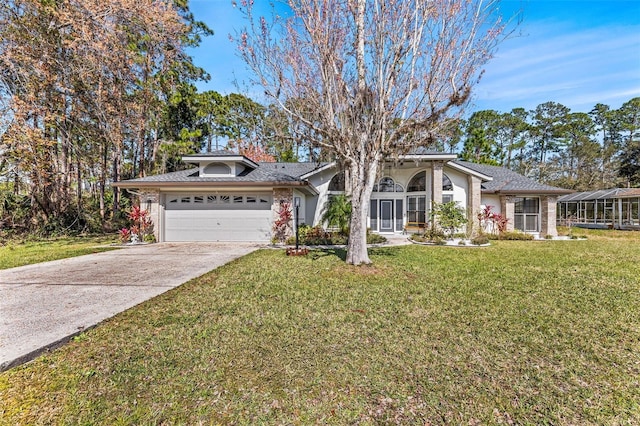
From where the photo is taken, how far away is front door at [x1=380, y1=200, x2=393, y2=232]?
1598cm

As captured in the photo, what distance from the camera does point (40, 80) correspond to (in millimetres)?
13305

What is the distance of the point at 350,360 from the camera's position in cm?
301

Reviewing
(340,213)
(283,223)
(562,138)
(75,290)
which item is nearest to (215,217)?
(283,223)

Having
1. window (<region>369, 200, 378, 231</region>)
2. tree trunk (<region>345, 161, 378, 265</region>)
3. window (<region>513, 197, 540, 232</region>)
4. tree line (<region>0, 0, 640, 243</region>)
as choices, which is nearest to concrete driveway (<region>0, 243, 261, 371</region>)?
tree trunk (<region>345, 161, 378, 265</region>)

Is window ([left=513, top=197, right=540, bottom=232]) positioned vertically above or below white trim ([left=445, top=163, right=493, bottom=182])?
below

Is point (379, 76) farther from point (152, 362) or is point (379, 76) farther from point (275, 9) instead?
point (152, 362)

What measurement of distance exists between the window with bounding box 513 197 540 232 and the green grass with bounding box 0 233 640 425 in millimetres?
11372

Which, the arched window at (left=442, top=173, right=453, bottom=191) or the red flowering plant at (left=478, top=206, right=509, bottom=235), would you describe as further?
the arched window at (left=442, top=173, right=453, bottom=191)

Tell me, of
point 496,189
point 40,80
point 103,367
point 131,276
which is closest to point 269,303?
point 103,367

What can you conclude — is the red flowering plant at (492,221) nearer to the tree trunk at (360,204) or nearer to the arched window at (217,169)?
the tree trunk at (360,204)

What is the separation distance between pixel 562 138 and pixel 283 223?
142 ft

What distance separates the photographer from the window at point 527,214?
51.0ft

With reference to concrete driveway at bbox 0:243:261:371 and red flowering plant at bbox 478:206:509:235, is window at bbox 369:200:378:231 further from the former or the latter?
concrete driveway at bbox 0:243:261:371

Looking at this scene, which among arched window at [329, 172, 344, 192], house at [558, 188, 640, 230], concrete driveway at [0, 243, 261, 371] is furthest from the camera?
house at [558, 188, 640, 230]
